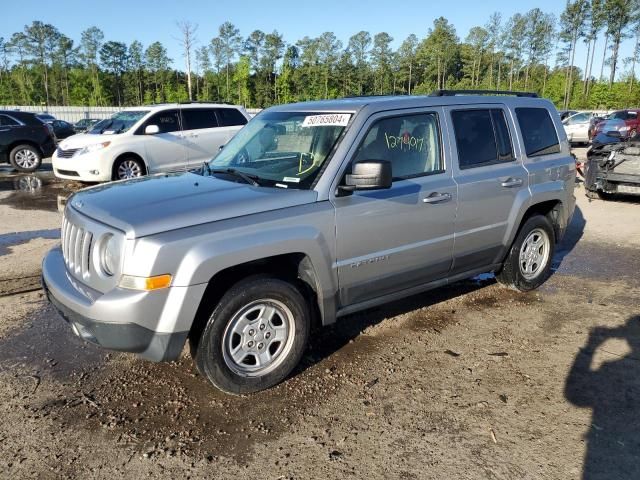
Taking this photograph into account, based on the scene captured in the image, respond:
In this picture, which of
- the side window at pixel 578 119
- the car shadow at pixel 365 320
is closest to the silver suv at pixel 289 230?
the car shadow at pixel 365 320

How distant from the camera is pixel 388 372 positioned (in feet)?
12.5

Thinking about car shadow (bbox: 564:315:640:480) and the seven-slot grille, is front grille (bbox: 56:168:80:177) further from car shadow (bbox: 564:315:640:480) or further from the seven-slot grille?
car shadow (bbox: 564:315:640:480)

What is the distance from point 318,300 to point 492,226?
2012 mm

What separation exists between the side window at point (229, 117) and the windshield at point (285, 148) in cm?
772

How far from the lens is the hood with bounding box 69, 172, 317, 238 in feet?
10.0

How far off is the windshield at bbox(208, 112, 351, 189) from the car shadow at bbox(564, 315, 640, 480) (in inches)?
93.1

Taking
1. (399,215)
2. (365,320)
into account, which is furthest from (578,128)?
(399,215)

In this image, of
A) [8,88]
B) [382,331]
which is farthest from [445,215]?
[8,88]

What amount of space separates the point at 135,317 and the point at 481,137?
3.34 m

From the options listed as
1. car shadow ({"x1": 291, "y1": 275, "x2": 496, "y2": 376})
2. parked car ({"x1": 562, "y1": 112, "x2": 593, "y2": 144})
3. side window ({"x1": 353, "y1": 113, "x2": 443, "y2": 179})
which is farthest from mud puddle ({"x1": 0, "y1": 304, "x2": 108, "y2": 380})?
parked car ({"x1": 562, "y1": 112, "x2": 593, "y2": 144})

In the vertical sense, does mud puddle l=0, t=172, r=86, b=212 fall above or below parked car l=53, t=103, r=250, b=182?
below

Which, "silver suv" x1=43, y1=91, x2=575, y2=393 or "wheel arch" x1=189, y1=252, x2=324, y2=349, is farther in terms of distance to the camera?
"wheel arch" x1=189, y1=252, x2=324, y2=349

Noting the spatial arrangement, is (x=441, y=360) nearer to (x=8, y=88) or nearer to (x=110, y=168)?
(x=110, y=168)

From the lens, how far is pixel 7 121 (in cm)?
1469
